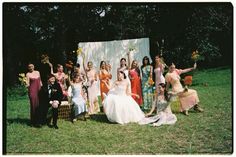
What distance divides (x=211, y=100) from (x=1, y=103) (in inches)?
151

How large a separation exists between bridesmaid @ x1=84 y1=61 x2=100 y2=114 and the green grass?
0.59 feet

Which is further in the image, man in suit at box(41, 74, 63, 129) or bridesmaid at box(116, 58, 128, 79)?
bridesmaid at box(116, 58, 128, 79)

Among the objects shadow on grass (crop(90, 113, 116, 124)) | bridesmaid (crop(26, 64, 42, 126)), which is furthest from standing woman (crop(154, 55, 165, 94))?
bridesmaid (crop(26, 64, 42, 126))

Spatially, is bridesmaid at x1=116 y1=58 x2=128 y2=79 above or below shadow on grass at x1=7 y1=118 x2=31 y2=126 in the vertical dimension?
above

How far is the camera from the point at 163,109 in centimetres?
938

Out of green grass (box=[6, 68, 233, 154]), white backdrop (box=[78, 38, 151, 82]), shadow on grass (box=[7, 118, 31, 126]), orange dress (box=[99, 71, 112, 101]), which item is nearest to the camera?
green grass (box=[6, 68, 233, 154])

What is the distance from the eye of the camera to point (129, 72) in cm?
959

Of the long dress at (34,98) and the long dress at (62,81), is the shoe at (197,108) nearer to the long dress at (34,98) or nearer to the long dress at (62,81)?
the long dress at (62,81)

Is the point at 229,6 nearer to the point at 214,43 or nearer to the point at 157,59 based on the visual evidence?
the point at 214,43

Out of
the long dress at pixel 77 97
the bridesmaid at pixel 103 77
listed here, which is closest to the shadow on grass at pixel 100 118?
the long dress at pixel 77 97

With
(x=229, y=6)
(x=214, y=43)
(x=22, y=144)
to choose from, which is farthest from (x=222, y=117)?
(x=22, y=144)

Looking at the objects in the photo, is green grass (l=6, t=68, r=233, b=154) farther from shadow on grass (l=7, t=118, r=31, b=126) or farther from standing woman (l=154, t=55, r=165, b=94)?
standing woman (l=154, t=55, r=165, b=94)

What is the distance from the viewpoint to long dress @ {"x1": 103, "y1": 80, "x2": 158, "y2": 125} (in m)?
9.34

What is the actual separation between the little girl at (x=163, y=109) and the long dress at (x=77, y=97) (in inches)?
49.4
